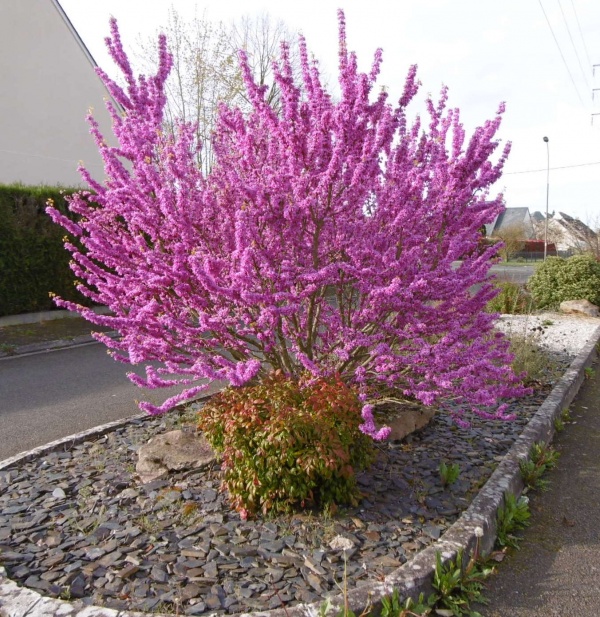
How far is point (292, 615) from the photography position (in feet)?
7.78

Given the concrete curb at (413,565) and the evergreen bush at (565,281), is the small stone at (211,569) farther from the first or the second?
the evergreen bush at (565,281)

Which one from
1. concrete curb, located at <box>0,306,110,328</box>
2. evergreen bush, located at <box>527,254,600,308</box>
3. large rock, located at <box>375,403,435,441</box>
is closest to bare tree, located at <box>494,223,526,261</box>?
evergreen bush, located at <box>527,254,600,308</box>

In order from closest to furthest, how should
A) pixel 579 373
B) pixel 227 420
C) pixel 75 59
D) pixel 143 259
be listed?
pixel 227 420 < pixel 143 259 < pixel 579 373 < pixel 75 59

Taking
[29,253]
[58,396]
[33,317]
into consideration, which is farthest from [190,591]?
[33,317]

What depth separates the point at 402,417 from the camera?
455cm

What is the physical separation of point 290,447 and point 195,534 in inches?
28.2

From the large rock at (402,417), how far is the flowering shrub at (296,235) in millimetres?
Result: 487

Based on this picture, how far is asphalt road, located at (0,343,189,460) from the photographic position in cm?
544

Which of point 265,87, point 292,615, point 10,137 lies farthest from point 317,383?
point 10,137

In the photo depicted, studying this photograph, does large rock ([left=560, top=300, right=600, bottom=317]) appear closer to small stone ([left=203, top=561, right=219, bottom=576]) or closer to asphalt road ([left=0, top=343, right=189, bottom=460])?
asphalt road ([left=0, top=343, right=189, bottom=460])

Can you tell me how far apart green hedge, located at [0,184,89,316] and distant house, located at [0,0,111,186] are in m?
4.59

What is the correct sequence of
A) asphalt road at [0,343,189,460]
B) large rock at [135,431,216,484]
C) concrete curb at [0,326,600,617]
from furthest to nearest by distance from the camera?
asphalt road at [0,343,189,460]
large rock at [135,431,216,484]
concrete curb at [0,326,600,617]

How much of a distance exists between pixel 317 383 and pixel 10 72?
55.0 feet

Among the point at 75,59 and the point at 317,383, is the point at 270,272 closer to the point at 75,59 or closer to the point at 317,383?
the point at 317,383
